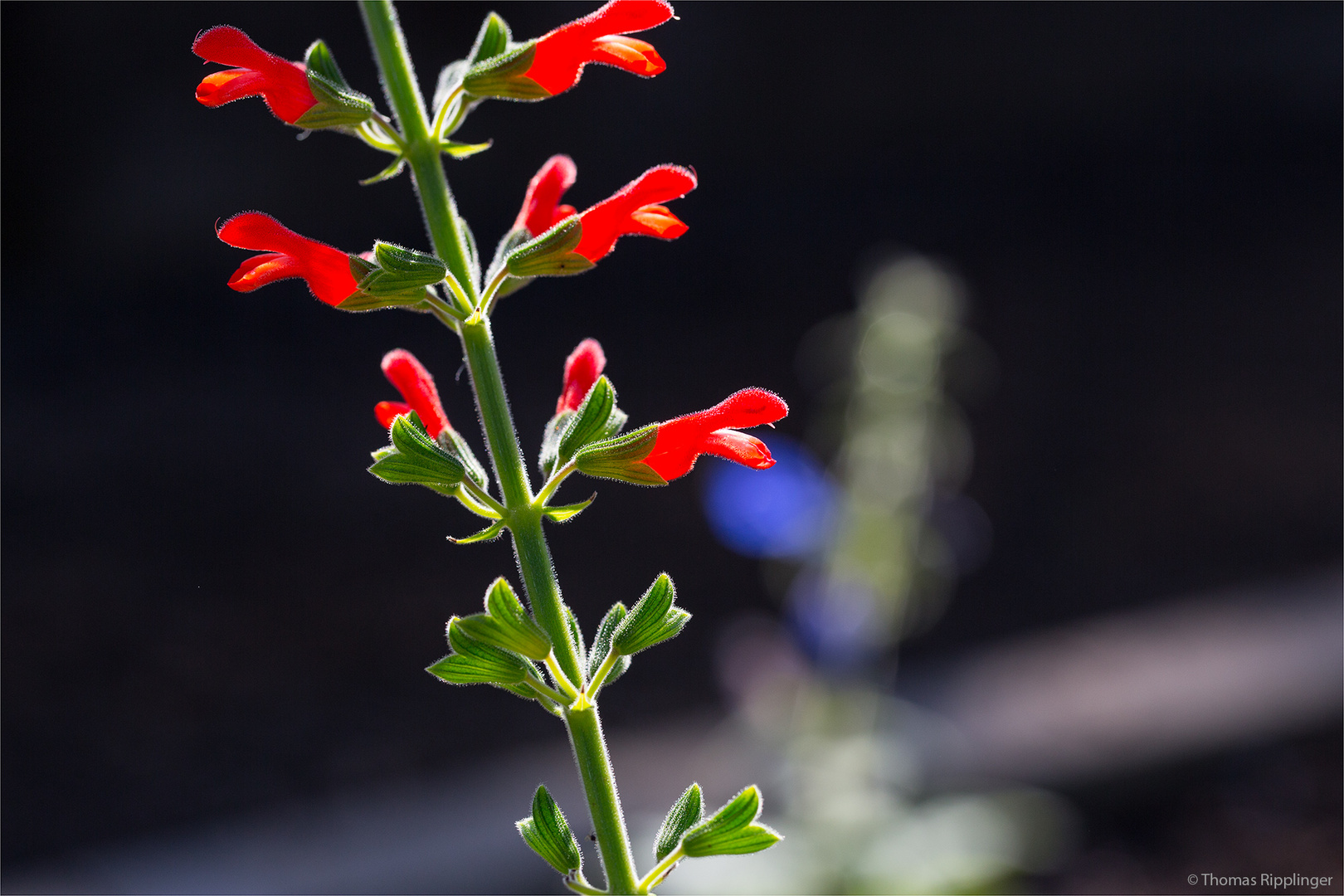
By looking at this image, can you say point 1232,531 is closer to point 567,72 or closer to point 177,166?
point 567,72

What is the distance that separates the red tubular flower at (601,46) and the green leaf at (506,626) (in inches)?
13.2

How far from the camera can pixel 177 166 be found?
258 inches

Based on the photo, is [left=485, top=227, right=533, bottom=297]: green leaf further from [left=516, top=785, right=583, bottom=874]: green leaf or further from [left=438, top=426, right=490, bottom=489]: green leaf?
[left=516, top=785, right=583, bottom=874]: green leaf

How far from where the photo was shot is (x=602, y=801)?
2.05ft

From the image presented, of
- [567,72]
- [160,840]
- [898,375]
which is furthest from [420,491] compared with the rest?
[567,72]

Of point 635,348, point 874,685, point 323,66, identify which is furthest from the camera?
point 635,348

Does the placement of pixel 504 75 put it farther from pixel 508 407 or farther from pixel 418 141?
pixel 508 407

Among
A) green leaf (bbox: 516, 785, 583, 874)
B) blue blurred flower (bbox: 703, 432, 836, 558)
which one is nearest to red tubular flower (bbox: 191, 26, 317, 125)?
green leaf (bbox: 516, 785, 583, 874)

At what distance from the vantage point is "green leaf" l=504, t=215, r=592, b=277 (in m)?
0.71

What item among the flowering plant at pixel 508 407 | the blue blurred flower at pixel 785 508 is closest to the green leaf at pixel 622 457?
the flowering plant at pixel 508 407

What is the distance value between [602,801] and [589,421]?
0.73ft

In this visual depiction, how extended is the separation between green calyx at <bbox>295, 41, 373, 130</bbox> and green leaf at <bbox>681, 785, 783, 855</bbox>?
18.4 inches

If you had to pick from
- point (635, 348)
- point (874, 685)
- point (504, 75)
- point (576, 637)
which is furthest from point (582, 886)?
point (635, 348)

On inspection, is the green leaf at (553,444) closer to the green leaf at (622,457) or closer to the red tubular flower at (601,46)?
the green leaf at (622,457)
